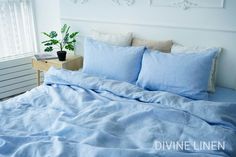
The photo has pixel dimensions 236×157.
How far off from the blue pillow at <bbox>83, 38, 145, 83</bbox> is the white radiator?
126 cm

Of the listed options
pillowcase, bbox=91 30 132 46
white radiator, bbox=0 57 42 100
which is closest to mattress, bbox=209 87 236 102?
pillowcase, bbox=91 30 132 46

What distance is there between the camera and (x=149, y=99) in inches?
73.9

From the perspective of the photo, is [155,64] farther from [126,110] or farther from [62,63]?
[62,63]

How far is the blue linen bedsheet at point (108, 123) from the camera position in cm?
133

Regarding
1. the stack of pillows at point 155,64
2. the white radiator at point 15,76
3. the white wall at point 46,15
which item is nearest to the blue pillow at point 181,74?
the stack of pillows at point 155,64

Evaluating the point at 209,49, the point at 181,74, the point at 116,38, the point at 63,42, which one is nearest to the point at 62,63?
the point at 63,42

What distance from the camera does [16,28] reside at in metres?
3.29

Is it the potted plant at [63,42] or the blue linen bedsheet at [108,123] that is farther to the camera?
the potted plant at [63,42]

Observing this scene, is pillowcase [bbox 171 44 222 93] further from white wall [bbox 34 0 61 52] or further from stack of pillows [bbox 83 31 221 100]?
white wall [bbox 34 0 61 52]

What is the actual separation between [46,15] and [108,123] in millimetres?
2274

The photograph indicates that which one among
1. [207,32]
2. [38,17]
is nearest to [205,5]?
[207,32]

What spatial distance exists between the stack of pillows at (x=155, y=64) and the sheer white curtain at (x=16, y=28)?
48.9 inches

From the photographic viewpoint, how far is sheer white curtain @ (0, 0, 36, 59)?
3.17m

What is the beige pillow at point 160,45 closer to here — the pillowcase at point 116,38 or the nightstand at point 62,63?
the pillowcase at point 116,38
